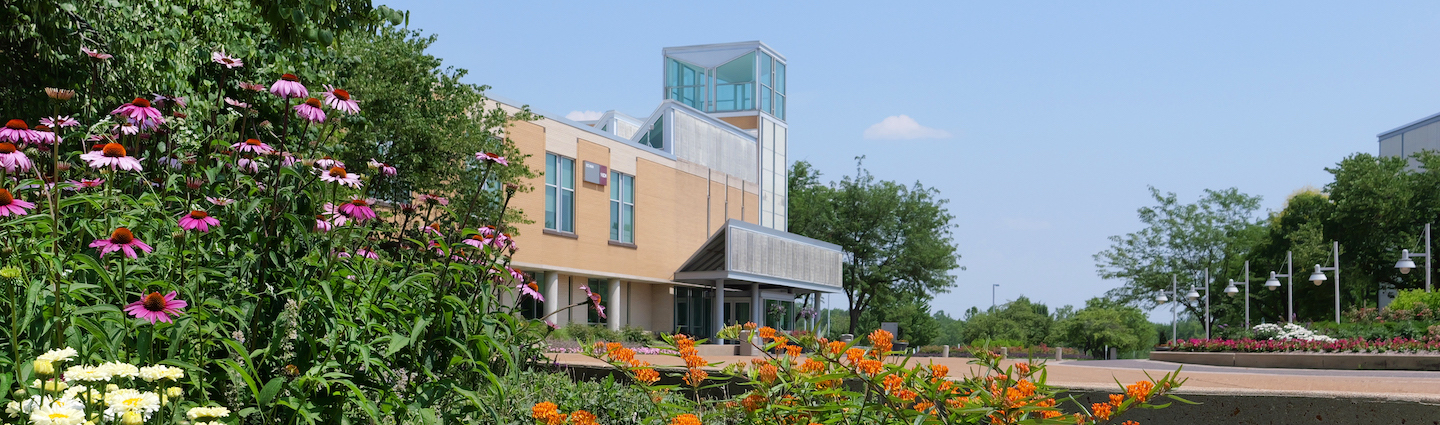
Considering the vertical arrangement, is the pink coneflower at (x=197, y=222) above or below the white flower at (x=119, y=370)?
above

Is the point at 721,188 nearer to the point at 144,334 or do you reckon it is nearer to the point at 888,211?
the point at 888,211

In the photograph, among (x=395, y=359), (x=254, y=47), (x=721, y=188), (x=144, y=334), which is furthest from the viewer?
(x=721, y=188)

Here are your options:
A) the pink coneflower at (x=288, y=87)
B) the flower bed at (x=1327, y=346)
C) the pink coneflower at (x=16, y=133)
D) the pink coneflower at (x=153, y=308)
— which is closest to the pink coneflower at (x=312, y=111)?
the pink coneflower at (x=288, y=87)

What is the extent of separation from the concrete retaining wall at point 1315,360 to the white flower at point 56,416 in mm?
20084

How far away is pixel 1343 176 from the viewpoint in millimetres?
46531

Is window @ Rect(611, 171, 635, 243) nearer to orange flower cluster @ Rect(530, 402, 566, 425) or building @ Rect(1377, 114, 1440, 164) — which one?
orange flower cluster @ Rect(530, 402, 566, 425)

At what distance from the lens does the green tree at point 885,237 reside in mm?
54062

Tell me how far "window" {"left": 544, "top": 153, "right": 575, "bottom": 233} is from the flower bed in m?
19.3

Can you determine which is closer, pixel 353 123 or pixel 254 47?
pixel 254 47

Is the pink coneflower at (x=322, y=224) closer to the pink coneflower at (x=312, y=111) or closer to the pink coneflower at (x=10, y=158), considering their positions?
the pink coneflower at (x=312, y=111)

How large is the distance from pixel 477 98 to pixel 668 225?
58.7 ft

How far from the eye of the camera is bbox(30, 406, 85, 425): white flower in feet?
6.07

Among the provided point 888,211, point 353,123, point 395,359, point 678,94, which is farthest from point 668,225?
point 395,359

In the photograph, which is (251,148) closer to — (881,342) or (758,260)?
(881,342)
